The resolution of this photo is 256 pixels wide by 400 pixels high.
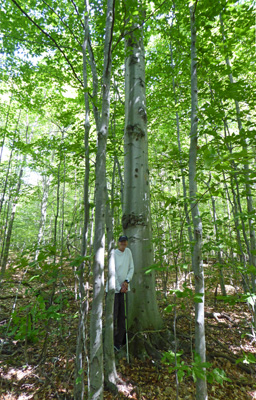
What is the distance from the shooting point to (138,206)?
3146 mm

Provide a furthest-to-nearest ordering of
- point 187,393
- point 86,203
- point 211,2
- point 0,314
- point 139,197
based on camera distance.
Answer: point 0,314, point 139,197, point 187,393, point 211,2, point 86,203

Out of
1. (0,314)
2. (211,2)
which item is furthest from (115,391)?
(211,2)

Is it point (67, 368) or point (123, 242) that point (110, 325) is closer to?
point (67, 368)

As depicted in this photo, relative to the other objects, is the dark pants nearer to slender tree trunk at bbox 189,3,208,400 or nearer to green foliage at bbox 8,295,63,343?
green foliage at bbox 8,295,63,343

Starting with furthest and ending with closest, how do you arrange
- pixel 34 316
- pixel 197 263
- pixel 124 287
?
1. pixel 124 287
2. pixel 34 316
3. pixel 197 263

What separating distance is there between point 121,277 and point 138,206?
1098 millimetres

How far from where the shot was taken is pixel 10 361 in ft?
8.87

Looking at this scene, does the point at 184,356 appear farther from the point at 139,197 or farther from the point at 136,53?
the point at 136,53

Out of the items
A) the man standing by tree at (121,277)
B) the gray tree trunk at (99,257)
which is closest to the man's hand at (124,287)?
the man standing by tree at (121,277)

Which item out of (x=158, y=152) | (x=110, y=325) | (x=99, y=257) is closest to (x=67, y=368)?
(x=110, y=325)

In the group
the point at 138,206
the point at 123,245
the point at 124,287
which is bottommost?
the point at 124,287

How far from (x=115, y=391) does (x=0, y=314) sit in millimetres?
3350

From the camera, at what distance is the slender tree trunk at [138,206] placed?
2928mm

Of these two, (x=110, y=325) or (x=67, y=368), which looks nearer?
(x=67, y=368)
